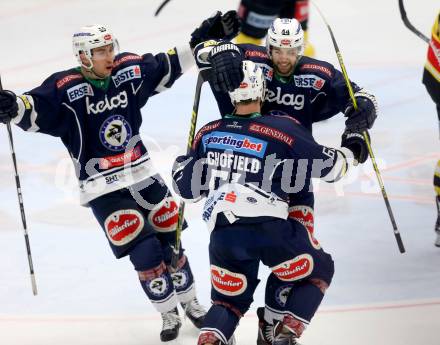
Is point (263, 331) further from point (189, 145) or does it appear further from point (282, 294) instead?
point (189, 145)

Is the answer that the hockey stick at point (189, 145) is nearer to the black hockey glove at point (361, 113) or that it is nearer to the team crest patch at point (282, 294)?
the team crest patch at point (282, 294)

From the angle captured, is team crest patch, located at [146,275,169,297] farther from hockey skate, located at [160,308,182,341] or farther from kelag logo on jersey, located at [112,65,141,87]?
kelag logo on jersey, located at [112,65,141,87]

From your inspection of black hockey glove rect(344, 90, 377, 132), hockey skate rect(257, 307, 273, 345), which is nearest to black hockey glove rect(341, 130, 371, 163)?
black hockey glove rect(344, 90, 377, 132)

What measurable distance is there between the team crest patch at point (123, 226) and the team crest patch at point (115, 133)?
1.05ft

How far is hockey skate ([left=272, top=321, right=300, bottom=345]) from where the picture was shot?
429 centimetres

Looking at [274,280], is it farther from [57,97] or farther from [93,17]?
[93,17]

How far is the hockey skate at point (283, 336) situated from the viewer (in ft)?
14.1

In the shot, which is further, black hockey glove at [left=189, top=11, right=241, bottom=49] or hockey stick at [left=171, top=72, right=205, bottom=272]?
black hockey glove at [left=189, top=11, right=241, bottom=49]

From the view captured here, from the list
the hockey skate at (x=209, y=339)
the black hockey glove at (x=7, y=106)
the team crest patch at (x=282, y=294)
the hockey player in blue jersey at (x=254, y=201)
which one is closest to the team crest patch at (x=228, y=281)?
the hockey player in blue jersey at (x=254, y=201)

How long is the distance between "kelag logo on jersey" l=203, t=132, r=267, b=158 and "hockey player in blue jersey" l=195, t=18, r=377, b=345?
405mm

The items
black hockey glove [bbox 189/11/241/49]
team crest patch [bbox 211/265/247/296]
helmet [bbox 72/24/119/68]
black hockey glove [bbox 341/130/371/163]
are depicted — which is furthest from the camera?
black hockey glove [bbox 189/11/241/49]

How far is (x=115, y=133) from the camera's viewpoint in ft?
15.8

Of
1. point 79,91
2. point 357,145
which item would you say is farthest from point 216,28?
point 357,145

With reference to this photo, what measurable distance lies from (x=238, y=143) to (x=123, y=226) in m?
0.86
